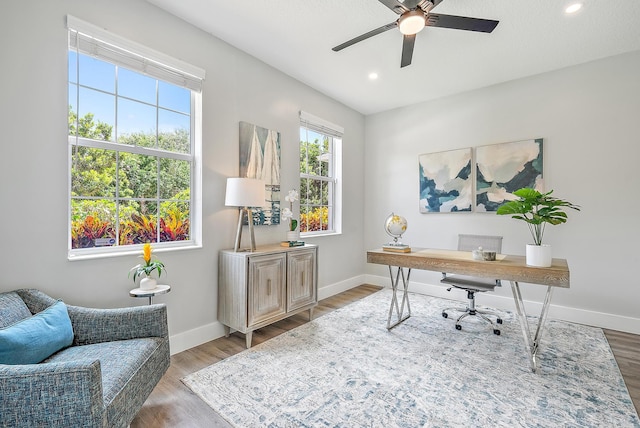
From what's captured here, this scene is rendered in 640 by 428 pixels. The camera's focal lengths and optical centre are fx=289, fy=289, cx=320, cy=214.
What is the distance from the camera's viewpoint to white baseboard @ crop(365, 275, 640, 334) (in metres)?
2.97

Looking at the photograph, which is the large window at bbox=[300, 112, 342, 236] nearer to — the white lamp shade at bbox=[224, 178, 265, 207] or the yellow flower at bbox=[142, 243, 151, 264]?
the white lamp shade at bbox=[224, 178, 265, 207]

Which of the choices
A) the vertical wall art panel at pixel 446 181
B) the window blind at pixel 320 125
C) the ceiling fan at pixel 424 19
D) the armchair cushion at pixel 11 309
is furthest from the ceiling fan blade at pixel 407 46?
the armchair cushion at pixel 11 309

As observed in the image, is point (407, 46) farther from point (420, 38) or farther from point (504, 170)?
point (504, 170)

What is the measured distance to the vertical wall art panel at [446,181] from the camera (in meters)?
3.93

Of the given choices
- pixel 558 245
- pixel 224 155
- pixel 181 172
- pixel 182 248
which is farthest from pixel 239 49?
pixel 558 245

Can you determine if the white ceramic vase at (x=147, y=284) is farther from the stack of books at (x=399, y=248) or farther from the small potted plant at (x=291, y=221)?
the stack of books at (x=399, y=248)

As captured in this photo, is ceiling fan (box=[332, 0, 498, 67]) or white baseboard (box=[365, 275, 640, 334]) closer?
ceiling fan (box=[332, 0, 498, 67])

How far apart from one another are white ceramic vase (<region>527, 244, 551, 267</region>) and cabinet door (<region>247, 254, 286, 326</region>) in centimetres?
211

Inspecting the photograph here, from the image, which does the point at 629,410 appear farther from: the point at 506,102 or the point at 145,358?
the point at 506,102

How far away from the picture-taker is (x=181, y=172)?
2631 mm

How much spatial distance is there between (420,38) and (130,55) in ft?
8.26

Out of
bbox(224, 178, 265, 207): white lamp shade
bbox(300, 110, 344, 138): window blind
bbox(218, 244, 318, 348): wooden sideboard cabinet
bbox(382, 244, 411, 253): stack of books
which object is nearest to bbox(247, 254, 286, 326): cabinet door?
bbox(218, 244, 318, 348): wooden sideboard cabinet

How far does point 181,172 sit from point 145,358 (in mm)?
1623

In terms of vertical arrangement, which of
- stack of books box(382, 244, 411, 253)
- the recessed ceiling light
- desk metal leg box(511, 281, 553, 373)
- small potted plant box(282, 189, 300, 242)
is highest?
the recessed ceiling light
